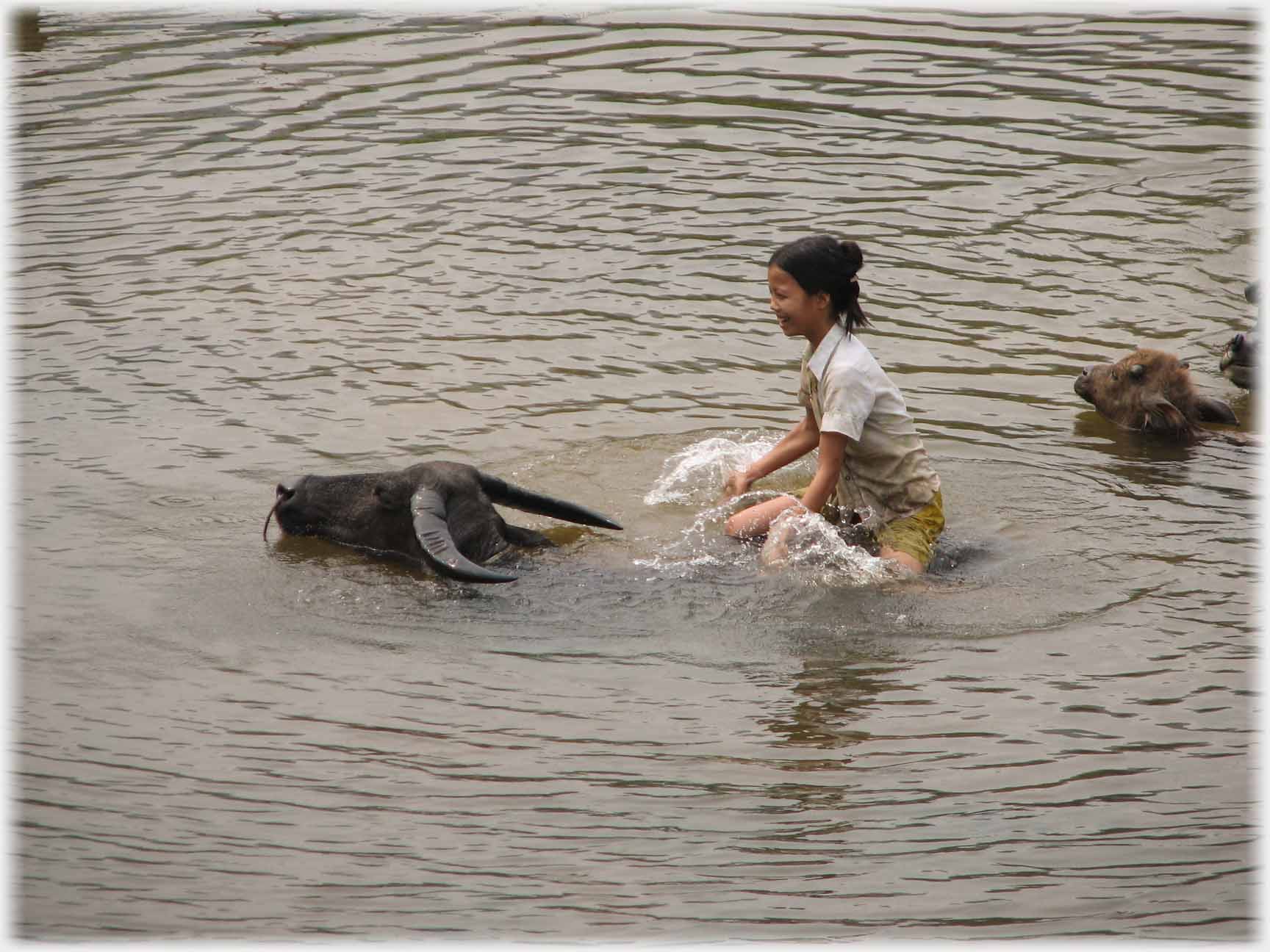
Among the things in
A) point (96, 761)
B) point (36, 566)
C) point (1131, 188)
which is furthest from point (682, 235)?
point (96, 761)

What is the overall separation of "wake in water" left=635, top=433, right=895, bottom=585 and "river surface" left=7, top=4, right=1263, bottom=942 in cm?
4

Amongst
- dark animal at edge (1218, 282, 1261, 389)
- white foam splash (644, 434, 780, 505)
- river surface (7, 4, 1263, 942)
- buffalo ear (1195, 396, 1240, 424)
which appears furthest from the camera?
dark animal at edge (1218, 282, 1261, 389)

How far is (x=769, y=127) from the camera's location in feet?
41.6

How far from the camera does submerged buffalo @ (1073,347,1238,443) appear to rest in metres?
8.34

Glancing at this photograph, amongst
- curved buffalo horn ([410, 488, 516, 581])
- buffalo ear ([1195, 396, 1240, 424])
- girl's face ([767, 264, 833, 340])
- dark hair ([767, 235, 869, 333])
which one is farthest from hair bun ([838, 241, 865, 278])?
buffalo ear ([1195, 396, 1240, 424])

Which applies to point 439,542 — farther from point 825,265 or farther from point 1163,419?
point 1163,419

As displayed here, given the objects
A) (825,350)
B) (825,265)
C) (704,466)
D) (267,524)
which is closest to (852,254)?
(825,265)

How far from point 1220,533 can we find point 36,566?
541cm

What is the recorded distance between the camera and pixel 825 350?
6.54 m

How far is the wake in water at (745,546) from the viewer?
648 centimetres

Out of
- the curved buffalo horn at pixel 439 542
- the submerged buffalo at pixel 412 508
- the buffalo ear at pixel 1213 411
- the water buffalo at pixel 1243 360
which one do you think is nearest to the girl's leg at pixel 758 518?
the submerged buffalo at pixel 412 508

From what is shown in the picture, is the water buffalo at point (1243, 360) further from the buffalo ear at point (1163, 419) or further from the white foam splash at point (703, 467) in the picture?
the white foam splash at point (703, 467)

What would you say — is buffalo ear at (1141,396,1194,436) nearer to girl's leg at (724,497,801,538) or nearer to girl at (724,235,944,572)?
girl at (724,235,944,572)

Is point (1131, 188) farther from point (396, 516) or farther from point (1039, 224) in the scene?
point (396, 516)
